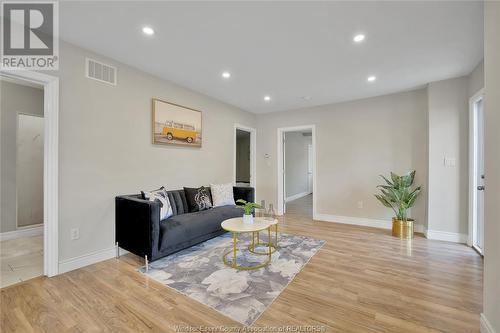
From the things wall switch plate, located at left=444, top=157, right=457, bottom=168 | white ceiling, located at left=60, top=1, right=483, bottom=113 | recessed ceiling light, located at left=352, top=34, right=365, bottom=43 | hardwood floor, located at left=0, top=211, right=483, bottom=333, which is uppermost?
white ceiling, located at left=60, top=1, right=483, bottom=113

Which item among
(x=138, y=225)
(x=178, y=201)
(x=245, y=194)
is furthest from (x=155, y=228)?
(x=245, y=194)

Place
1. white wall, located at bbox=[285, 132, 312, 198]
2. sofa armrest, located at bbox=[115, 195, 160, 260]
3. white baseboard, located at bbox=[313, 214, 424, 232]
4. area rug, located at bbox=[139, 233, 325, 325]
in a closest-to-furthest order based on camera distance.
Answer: area rug, located at bbox=[139, 233, 325, 325] < sofa armrest, located at bbox=[115, 195, 160, 260] < white baseboard, located at bbox=[313, 214, 424, 232] < white wall, located at bbox=[285, 132, 312, 198]

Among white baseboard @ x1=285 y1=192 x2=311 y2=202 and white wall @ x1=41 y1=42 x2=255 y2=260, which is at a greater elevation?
white wall @ x1=41 y1=42 x2=255 y2=260

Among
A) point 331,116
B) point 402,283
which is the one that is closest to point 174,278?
point 402,283

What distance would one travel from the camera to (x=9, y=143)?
3398mm

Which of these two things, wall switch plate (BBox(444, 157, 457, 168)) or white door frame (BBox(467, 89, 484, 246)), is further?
wall switch plate (BBox(444, 157, 457, 168))

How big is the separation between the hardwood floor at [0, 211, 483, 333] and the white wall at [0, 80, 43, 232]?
2.04 m

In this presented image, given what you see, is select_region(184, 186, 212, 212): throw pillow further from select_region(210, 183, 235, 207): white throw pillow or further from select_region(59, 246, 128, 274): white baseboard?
select_region(59, 246, 128, 274): white baseboard

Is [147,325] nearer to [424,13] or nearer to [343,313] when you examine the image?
[343,313]

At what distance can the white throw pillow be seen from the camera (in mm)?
3746

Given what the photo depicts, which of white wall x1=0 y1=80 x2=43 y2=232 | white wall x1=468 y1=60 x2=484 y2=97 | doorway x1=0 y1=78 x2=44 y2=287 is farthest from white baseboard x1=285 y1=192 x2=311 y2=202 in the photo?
white wall x1=0 y1=80 x2=43 y2=232

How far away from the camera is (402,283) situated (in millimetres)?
2145

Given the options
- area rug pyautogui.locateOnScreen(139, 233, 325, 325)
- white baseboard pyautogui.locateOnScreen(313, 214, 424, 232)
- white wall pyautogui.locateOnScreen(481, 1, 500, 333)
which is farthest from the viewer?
white baseboard pyautogui.locateOnScreen(313, 214, 424, 232)

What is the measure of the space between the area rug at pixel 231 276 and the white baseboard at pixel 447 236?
1912 mm
